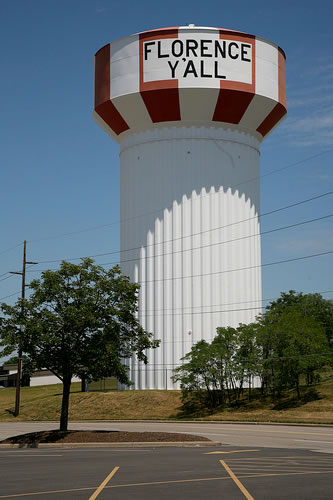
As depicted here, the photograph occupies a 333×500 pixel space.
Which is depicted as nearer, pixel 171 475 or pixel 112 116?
pixel 171 475

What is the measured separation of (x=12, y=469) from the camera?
16812 mm

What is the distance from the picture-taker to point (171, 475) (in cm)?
1469

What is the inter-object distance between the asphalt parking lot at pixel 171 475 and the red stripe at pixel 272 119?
1174 inches

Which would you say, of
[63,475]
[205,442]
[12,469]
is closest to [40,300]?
[205,442]

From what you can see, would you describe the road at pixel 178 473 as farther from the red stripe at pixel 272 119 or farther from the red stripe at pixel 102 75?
the red stripe at pixel 102 75

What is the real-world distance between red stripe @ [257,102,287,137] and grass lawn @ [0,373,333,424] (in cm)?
1829

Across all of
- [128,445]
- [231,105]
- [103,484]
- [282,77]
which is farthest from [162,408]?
[103,484]

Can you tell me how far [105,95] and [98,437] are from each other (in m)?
26.2

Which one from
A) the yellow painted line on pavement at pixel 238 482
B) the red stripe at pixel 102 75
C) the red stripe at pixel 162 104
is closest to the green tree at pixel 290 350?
the red stripe at pixel 162 104

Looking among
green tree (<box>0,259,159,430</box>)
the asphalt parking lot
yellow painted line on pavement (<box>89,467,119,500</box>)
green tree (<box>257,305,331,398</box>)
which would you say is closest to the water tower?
green tree (<box>257,305,331,398</box>)

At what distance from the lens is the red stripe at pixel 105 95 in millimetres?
45219

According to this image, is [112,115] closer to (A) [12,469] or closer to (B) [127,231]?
(B) [127,231]

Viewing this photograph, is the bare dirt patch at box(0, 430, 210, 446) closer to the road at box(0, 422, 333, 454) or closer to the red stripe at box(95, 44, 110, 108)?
the road at box(0, 422, 333, 454)

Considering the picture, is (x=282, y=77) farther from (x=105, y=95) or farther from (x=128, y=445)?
(x=128, y=445)
